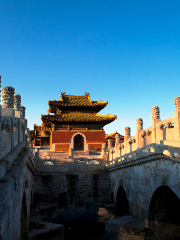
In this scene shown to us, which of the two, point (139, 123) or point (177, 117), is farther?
point (139, 123)

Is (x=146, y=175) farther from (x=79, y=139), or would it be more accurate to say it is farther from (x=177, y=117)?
(x=79, y=139)

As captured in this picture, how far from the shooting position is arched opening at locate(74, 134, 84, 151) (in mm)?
26639

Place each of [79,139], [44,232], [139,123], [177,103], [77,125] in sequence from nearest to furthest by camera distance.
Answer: [177,103]
[44,232]
[139,123]
[77,125]
[79,139]

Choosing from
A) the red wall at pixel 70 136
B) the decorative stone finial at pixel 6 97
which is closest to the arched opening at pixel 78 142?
the red wall at pixel 70 136

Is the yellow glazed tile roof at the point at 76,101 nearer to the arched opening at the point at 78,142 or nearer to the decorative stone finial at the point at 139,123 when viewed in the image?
the arched opening at the point at 78,142

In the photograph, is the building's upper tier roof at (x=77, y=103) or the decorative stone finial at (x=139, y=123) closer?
the decorative stone finial at (x=139, y=123)

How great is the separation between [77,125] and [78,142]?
212 cm

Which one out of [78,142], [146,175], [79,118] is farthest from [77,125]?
[146,175]

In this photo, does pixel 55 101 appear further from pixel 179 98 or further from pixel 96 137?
Result: pixel 179 98

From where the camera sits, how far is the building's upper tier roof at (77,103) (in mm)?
Result: 26062

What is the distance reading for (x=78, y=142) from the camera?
2697cm

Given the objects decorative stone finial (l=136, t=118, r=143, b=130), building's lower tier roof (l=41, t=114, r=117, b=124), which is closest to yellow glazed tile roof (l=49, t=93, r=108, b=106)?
building's lower tier roof (l=41, t=114, r=117, b=124)

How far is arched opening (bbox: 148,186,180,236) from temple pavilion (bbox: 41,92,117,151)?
17182mm

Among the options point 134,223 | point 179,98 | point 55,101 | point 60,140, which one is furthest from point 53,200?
point 55,101
